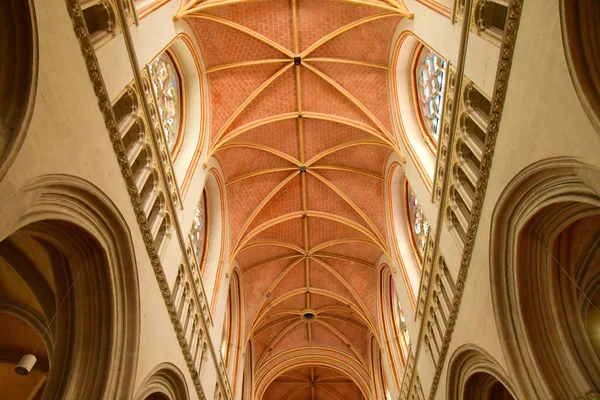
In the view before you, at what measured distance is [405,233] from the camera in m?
14.0

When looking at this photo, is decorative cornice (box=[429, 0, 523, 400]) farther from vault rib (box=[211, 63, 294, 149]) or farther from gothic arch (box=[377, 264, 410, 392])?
vault rib (box=[211, 63, 294, 149])

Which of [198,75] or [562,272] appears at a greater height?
[198,75]

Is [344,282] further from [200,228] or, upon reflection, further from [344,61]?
[344,61]

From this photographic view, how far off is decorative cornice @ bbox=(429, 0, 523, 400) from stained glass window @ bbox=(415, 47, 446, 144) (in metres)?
3.62

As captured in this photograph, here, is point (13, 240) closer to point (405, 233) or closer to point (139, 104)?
point (139, 104)

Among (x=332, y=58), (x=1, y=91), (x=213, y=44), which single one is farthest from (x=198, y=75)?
(x=1, y=91)

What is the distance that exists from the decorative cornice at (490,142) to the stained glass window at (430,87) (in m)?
3.62

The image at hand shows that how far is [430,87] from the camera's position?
11.3m

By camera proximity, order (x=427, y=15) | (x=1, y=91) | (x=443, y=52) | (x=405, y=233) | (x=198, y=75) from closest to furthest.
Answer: (x=1, y=91) → (x=443, y=52) → (x=427, y=15) → (x=198, y=75) → (x=405, y=233)

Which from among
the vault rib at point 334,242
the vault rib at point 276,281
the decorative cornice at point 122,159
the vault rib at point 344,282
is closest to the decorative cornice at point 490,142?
the decorative cornice at point 122,159

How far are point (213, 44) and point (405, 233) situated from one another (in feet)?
26.4

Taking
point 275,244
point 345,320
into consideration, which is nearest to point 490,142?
point 275,244

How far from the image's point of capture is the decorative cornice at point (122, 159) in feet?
18.0

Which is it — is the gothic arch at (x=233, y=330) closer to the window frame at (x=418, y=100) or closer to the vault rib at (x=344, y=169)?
the vault rib at (x=344, y=169)
